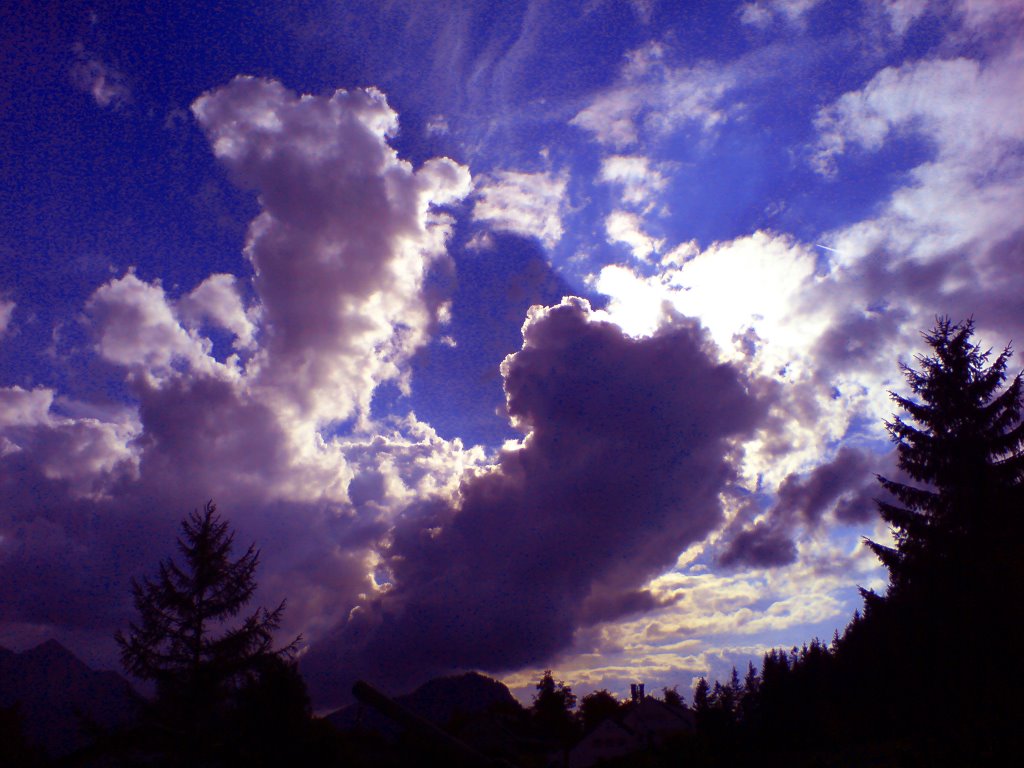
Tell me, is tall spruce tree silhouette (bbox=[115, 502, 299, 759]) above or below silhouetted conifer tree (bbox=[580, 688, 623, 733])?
above

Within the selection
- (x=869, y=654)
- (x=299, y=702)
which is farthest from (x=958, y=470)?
(x=299, y=702)

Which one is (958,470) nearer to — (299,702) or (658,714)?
(299,702)

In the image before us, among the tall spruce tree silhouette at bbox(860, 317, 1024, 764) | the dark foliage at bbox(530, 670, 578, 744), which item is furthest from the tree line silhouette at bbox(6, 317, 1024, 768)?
the dark foliage at bbox(530, 670, 578, 744)

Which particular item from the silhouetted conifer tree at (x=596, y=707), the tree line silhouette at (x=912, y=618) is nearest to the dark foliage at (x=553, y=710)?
the silhouetted conifer tree at (x=596, y=707)

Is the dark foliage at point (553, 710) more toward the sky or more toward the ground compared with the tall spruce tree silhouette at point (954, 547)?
more toward the ground

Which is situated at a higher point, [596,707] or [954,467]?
[954,467]

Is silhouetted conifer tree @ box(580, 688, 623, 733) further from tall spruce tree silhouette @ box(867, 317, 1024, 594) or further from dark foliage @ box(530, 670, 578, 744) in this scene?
tall spruce tree silhouette @ box(867, 317, 1024, 594)

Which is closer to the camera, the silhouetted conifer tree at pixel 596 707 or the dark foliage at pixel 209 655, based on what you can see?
the dark foliage at pixel 209 655

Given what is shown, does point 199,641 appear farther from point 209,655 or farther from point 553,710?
point 553,710

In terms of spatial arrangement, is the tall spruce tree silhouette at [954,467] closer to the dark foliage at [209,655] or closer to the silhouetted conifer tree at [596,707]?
the dark foliage at [209,655]

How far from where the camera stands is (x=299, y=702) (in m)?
36.0

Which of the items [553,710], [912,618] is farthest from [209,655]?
[553,710]

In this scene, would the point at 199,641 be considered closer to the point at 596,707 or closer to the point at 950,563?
the point at 950,563

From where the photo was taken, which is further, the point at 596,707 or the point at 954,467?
the point at 596,707
